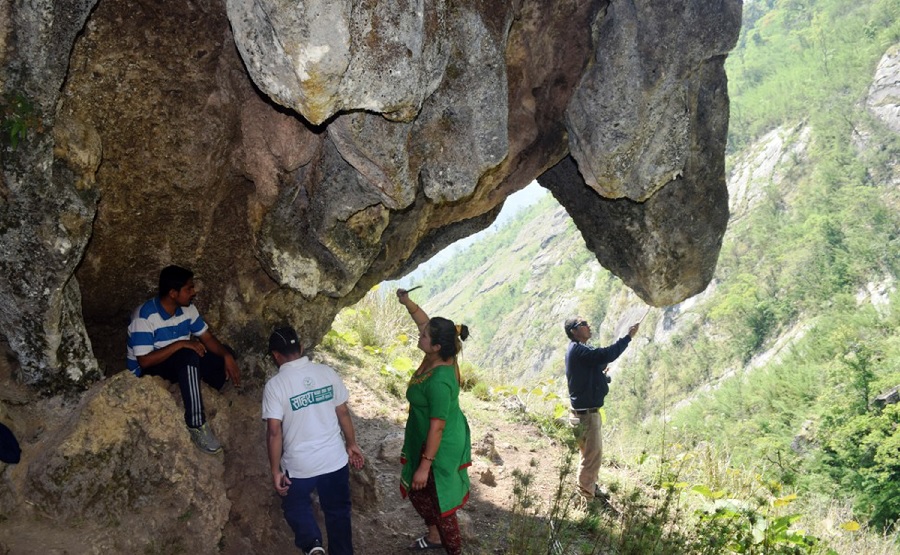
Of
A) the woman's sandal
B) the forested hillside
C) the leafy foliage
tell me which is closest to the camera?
the leafy foliage

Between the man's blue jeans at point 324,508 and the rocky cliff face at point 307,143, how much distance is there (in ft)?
4.73

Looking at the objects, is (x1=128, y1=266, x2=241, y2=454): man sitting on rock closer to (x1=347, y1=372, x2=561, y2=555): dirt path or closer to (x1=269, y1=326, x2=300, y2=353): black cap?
(x1=269, y1=326, x2=300, y2=353): black cap

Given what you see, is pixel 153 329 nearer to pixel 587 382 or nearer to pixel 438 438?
pixel 438 438

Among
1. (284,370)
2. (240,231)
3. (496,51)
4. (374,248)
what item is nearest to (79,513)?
(284,370)

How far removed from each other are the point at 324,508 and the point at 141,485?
106 cm

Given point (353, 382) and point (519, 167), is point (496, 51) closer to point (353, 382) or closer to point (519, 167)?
point (519, 167)

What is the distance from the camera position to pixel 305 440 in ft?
13.6

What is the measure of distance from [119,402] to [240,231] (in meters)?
1.62

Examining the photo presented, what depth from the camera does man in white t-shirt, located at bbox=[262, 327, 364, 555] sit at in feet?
13.5

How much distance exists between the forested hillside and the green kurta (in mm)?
5934

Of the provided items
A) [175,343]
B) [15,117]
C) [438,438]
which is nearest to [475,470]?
[438,438]

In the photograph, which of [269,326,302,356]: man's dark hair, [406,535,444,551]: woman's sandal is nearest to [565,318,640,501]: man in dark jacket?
[406,535,444,551]: woman's sandal

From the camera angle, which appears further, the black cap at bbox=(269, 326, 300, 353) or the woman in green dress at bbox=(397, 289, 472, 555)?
the woman in green dress at bbox=(397, 289, 472, 555)

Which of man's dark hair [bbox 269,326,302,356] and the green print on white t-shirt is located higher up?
man's dark hair [bbox 269,326,302,356]
